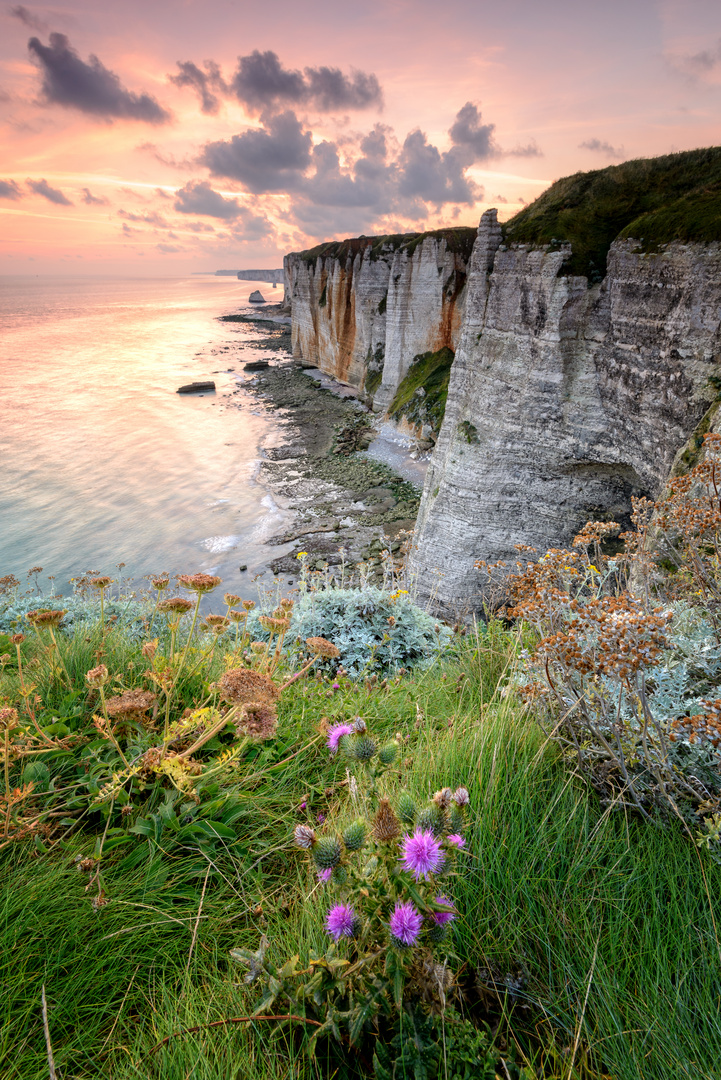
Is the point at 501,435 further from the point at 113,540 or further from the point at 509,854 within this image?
the point at 113,540

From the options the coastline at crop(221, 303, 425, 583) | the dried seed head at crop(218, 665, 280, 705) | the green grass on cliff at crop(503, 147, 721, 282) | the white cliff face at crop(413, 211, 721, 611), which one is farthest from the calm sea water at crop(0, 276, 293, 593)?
the dried seed head at crop(218, 665, 280, 705)

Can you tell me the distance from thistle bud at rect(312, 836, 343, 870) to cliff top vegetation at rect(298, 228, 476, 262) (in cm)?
3147

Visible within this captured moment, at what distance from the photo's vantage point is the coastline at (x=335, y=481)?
61.9ft

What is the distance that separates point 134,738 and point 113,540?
20073 millimetres

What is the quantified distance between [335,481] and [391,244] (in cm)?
2143

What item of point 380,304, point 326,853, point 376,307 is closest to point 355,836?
point 326,853

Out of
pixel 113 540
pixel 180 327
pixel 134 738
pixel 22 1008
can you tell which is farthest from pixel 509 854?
pixel 180 327

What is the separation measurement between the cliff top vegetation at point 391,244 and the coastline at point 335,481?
34.2 feet

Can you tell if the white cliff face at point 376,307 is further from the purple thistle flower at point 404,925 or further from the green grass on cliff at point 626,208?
the purple thistle flower at point 404,925

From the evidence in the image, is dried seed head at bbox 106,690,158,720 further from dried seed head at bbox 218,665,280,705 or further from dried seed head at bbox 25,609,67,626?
Result: dried seed head at bbox 25,609,67,626

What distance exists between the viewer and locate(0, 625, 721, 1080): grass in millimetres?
1485

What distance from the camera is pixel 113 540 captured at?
2061cm

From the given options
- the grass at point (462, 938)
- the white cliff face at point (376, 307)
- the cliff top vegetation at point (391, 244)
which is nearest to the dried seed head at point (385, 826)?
the grass at point (462, 938)

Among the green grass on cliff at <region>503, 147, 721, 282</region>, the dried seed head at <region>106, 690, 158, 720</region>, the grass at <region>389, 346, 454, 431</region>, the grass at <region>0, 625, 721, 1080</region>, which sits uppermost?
the green grass on cliff at <region>503, 147, 721, 282</region>
